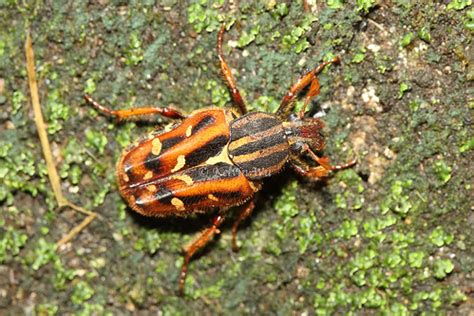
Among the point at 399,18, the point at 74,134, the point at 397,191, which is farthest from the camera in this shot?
the point at 74,134

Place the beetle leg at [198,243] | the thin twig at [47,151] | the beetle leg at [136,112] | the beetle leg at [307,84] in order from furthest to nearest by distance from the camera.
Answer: the thin twig at [47,151]
the beetle leg at [198,243]
the beetle leg at [136,112]
the beetle leg at [307,84]

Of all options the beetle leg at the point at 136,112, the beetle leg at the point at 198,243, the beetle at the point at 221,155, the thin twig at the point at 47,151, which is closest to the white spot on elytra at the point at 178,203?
the beetle at the point at 221,155

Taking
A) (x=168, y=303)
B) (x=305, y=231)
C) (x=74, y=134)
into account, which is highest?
(x=74, y=134)

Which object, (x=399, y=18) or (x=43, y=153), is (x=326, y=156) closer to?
(x=399, y=18)

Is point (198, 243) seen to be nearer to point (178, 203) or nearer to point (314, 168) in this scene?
point (178, 203)

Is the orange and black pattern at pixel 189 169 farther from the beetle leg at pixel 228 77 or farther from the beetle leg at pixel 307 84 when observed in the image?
the beetle leg at pixel 307 84

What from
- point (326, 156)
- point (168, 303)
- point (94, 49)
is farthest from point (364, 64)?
point (168, 303)
